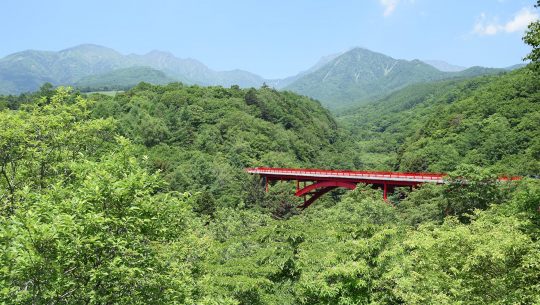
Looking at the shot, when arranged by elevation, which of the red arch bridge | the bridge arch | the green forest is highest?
the green forest

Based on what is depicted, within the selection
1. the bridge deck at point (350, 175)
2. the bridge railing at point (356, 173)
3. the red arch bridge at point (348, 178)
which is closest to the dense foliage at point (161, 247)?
the bridge railing at point (356, 173)

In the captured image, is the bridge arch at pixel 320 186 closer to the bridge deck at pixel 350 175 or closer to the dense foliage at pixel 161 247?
the bridge deck at pixel 350 175

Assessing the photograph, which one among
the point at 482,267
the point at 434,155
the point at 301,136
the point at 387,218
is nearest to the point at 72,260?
the point at 482,267

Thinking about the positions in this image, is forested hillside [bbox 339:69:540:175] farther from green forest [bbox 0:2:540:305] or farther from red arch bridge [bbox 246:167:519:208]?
green forest [bbox 0:2:540:305]

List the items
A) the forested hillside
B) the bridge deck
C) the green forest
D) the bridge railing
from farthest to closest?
the forested hillside
the bridge deck
the bridge railing
the green forest

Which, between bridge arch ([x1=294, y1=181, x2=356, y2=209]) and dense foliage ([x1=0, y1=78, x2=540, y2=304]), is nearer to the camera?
dense foliage ([x1=0, y1=78, x2=540, y2=304])

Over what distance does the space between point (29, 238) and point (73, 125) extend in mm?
9898

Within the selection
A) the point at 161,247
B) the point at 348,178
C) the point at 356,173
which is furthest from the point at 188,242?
the point at 348,178

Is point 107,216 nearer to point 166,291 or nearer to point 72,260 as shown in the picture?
point 72,260

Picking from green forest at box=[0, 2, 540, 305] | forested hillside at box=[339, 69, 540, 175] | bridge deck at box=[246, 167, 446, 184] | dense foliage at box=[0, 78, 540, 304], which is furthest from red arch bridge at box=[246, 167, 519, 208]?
forested hillside at box=[339, 69, 540, 175]

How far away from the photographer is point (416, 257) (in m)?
16.9

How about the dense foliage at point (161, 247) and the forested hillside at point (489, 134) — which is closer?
the dense foliage at point (161, 247)

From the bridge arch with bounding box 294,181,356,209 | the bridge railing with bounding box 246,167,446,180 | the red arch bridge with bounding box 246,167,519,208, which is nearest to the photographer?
the bridge railing with bounding box 246,167,446,180

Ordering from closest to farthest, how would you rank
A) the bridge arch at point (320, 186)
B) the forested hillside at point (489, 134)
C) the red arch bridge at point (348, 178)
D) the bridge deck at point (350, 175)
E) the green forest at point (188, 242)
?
the green forest at point (188, 242), the bridge deck at point (350, 175), the red arch bridge at point (348, 178), the bridge arch at point (320, 186), the forested hillside at point (489, 134)
